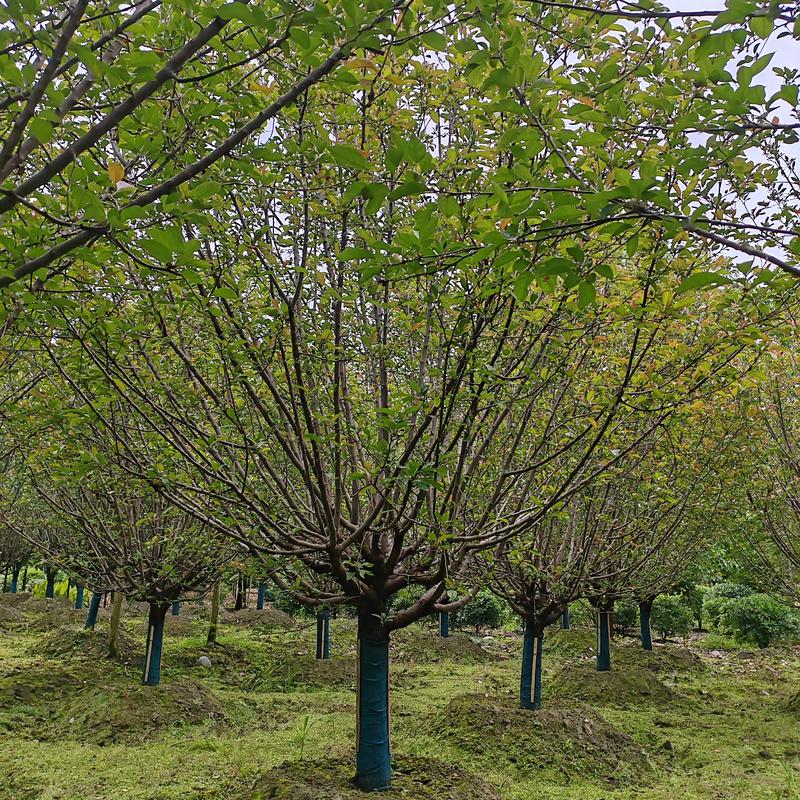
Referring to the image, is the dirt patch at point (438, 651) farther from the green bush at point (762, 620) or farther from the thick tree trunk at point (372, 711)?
the thick tree trunk at point (372, 711)

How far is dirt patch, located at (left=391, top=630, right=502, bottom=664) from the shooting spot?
1669 centimetres

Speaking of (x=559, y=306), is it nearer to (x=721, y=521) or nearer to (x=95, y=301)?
(x=95, y=301)

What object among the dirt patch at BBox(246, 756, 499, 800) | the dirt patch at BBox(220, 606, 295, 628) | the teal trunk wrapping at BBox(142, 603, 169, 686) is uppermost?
the teal trunk wrapping at BBox(142, 603, 169, 686)

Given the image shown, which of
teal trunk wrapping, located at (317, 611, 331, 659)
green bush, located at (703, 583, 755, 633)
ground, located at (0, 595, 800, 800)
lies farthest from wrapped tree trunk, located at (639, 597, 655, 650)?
teal trunk wrapping, located at (317, 611, 331, 659)

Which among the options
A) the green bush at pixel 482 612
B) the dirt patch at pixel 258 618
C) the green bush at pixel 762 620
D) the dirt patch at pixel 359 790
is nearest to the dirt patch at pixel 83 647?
the dirt patch at pixel 258 618

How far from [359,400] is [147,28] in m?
3.67

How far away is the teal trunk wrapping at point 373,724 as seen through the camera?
5867 mm

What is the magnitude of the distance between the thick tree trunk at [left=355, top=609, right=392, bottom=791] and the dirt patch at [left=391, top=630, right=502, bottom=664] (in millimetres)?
11053

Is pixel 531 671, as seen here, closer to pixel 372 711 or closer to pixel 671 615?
pixel 372 711

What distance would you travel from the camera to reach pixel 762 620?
19.6 metres

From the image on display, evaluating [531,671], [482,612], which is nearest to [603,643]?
[531,671]

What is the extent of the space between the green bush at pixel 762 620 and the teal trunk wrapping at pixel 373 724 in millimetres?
18088

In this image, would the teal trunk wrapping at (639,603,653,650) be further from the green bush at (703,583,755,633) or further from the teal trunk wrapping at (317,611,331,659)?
the teal trunk wrapping at (317,611,331,659)

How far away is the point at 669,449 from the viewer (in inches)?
308
